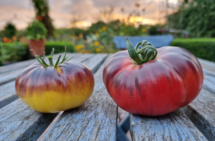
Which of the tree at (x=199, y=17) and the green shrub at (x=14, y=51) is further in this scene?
the tree at (x=199, y=17)

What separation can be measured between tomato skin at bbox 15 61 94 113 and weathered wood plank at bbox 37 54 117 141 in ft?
0.20

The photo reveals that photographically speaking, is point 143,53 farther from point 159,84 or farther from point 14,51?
point 14,51

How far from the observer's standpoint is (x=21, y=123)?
0.64 metres

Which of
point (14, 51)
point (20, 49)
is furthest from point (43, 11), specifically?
point (14, 51)

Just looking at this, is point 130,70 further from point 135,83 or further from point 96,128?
point 96,128

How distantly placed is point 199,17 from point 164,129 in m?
16.1

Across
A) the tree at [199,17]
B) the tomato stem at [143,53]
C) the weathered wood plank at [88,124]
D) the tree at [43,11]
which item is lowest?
the tree at [199,17]

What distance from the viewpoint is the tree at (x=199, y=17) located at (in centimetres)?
1290

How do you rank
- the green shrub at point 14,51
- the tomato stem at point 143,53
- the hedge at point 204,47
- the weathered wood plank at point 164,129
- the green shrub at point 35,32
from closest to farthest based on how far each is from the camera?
the weathered wood plank at point 164,129
the tomato stem at point 143,53
the hedge at point 204,47
the green shrub at point 14,51
the green shrub at point 35,32

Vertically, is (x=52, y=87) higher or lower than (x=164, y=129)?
higher

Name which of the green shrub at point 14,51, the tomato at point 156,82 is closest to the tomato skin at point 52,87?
the tomato at point 156,82

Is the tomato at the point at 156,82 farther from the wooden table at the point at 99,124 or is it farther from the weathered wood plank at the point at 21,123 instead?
the weathered wood plank at the point at 21,123

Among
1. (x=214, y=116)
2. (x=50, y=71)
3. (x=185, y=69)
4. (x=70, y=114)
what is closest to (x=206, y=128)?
(x=214, y=116)

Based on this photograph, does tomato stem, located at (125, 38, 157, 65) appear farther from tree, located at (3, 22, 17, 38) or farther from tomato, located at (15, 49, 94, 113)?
tree, located at (3, 22, 17, 38)
